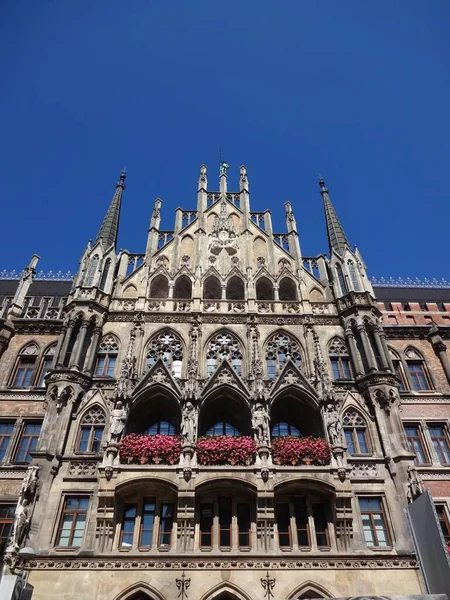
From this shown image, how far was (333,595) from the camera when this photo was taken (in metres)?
15.2

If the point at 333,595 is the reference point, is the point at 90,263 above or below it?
above

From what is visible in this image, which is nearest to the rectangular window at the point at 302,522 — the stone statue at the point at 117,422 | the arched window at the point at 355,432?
the arched window at the point at 355,432

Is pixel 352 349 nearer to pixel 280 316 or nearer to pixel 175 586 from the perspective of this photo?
pixel 280 316

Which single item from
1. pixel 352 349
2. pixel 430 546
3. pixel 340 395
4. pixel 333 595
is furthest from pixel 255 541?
pixel 352 349

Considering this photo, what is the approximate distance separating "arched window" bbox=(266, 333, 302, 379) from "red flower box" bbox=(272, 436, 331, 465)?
4.10 meters

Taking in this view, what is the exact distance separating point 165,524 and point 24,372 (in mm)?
10706

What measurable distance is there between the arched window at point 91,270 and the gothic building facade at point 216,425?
0.45 ft

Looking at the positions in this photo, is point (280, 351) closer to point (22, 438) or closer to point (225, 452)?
point (225, 452)

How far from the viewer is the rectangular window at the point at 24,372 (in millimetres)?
21692

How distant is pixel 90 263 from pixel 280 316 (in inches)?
442

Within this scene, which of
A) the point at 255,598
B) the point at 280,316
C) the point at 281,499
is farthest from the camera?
the point at 280,316

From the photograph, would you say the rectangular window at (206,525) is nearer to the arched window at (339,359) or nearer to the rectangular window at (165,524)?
the rectangular window at (165,524)

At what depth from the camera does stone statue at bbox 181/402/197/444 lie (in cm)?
1803

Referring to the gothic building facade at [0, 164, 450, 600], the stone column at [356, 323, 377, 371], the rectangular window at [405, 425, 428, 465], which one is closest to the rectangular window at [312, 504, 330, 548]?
the gothic building facade at [0, 164, 450, 600]
